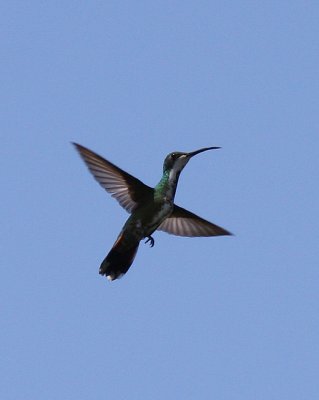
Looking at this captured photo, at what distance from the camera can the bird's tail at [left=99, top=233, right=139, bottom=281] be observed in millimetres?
11625

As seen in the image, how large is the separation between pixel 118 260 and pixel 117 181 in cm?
119

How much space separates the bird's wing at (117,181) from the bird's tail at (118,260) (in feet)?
1.99

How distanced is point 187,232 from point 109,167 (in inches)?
101

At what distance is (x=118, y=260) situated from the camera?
11.9 metres

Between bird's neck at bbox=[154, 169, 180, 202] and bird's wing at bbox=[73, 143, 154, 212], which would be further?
bird's neck at bbox=[154, 169, 180, 202]

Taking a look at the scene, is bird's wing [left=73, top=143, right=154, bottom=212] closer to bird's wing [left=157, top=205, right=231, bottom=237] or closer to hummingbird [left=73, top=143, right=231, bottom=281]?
hummingbird [left=73, top=143, right=231, bottom=281]

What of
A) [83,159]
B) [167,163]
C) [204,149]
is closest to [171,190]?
[167,163]

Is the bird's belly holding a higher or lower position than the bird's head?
lower

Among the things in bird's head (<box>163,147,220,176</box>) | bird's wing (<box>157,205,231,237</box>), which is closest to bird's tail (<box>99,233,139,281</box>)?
bird's head (<box>163,147,220,176</box>)

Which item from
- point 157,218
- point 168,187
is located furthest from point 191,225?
point 157,218

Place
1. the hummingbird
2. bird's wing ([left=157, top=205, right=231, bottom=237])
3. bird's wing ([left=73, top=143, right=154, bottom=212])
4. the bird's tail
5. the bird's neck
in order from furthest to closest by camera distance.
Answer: bird's wing ([left=157, top=205, right=231, bottom=237])
the bird's neck
the hummingbird
the bird's tail
bird's wing ([left=73, top=143, right=154, bottom=212])

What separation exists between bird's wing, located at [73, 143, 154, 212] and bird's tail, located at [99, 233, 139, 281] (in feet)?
1.99

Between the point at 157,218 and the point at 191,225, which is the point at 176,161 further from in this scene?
the point at 191,225

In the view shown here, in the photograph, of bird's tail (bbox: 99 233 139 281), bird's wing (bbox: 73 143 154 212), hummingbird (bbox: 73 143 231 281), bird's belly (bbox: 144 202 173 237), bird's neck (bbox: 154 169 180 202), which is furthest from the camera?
bird's neck (bbox: 154 169 180 202)
